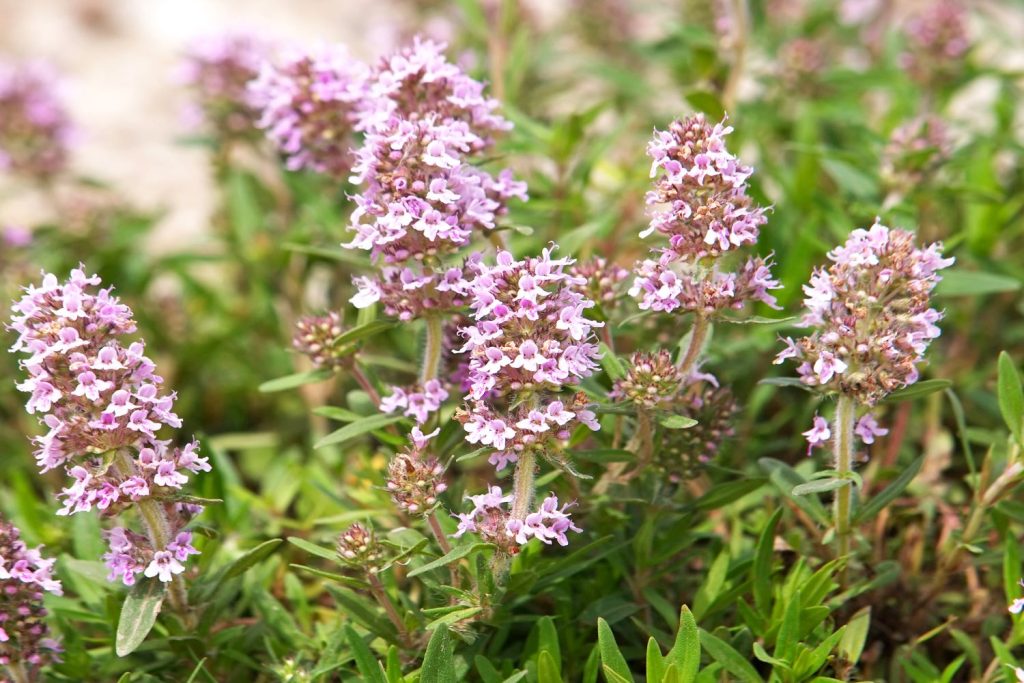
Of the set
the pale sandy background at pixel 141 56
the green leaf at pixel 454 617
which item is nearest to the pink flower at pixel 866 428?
the green leaf at pixel 454 617

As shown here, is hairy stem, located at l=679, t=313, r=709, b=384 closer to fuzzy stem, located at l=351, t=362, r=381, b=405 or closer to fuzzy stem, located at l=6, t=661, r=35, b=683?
fuzzy stem, located at l=351, t=362, r=381, b=405

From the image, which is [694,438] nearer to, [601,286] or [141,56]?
[601,286]

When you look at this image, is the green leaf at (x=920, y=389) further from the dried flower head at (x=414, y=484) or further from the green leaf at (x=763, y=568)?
the dried flower head at (x=414, y=484)

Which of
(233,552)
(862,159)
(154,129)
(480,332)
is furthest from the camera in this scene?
(154,129)

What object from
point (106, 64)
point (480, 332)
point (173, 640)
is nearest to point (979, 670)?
point (480, 332)

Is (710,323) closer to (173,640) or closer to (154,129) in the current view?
(173,640)

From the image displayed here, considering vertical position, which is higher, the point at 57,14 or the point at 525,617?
the point at 57,14
